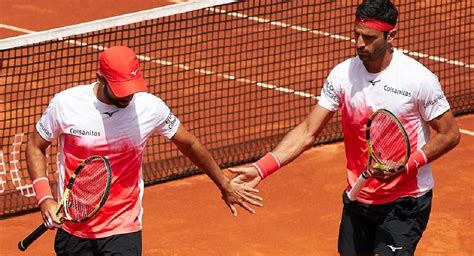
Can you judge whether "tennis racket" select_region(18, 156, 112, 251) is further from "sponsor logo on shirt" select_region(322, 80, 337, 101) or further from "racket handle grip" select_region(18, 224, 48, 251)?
"sponsor logo on shirt" select_region(322, 80, 337, 101)

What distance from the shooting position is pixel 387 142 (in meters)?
8.85

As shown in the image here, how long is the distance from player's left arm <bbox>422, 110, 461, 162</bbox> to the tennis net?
467 centimetres

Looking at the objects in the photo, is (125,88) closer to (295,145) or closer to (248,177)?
(248,177)

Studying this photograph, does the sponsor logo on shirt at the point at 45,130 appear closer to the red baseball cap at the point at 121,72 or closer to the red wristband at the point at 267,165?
the red baseball cap at the point at 121,72

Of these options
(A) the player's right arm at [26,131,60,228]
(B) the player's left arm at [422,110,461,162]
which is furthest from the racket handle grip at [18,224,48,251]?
(B) the player's left arm at [422,110,461,162]

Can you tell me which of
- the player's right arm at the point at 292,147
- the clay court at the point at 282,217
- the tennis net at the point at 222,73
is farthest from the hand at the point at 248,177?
the tennis net at the point at 222,73

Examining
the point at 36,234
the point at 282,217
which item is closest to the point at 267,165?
the point at 36,234

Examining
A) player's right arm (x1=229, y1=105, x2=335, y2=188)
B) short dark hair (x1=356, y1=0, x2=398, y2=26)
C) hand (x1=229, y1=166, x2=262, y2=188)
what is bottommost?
hand (x1=229, y1=166, x2=262, y2=188)

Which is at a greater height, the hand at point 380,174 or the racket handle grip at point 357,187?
the hand at point 380,174

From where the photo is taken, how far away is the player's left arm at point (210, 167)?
8.74 metres

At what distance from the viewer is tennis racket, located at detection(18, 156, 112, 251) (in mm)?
8141

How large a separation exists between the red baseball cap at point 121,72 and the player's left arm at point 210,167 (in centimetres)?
62

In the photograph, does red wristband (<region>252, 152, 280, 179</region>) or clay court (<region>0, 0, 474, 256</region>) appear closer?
red wristband (<region>252, 152, 280, 179</region>)

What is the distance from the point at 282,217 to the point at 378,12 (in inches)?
163
